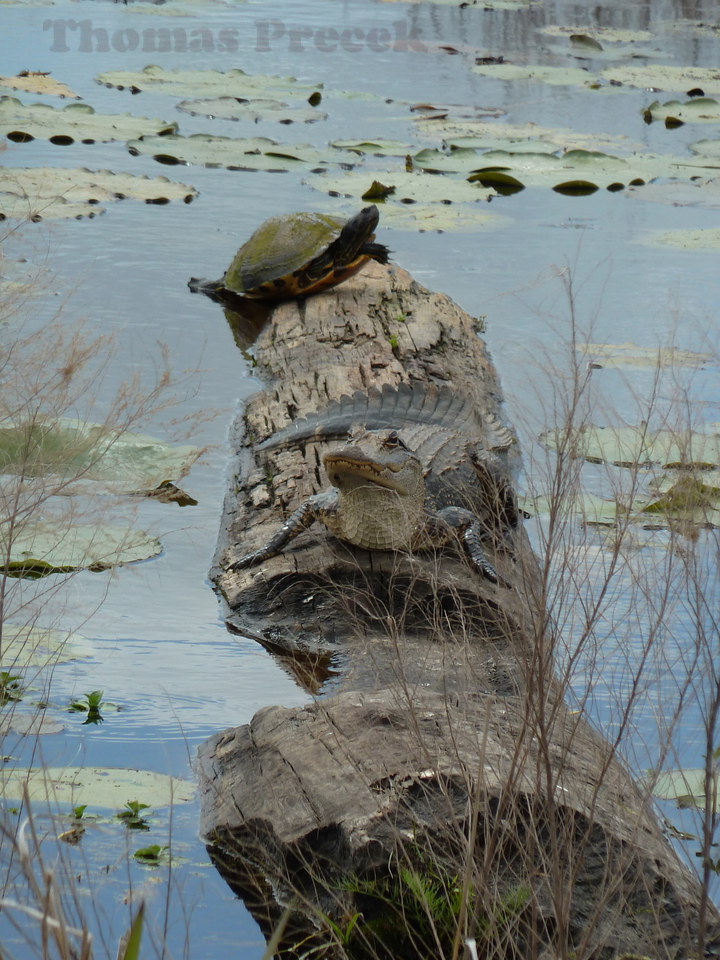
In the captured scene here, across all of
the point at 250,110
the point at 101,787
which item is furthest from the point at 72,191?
the point at 101,787

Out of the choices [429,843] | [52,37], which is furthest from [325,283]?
[52,37]

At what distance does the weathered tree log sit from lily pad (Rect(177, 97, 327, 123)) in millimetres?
6204

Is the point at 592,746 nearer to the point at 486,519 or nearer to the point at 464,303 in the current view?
the point at 486,519

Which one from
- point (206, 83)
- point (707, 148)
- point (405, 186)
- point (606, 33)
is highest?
point (606, 33)

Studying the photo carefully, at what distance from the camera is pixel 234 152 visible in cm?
850

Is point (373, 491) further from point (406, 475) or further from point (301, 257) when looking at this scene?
point (301, 257)

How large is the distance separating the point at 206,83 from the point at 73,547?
7.70 metres

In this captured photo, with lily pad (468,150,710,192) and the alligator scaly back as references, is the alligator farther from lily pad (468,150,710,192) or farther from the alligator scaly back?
lily pad (468,150,710,192)

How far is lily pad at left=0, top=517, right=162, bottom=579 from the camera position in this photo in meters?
3.50

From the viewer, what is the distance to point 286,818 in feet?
8.11

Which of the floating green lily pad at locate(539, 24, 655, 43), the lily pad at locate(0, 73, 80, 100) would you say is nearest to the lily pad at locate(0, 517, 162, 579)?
the lily pad at locate(0, 73, 80, 100)

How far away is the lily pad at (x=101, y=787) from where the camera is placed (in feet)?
8.34

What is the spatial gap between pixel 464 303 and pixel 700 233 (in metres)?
1.91

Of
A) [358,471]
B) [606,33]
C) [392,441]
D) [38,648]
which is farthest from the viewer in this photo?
[606,33]
